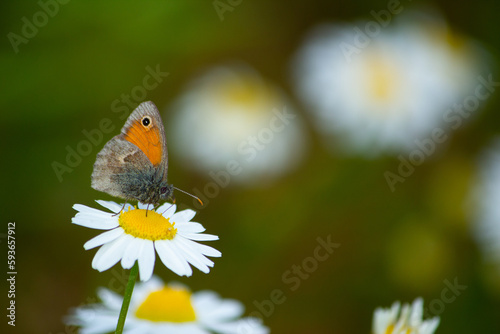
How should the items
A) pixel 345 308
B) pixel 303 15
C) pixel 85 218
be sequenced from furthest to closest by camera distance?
pixel 303 15 → pixel 345 308 → pixel 85 218

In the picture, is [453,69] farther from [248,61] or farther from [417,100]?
[248,61]

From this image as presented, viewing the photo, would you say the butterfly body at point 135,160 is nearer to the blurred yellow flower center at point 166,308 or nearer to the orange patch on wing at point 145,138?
the orange patch on wing at point 145,138

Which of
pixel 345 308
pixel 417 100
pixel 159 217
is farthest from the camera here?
pixel 417 100

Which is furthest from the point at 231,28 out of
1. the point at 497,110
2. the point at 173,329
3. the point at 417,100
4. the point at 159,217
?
the point at 159,217

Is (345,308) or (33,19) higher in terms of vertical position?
(33,19)

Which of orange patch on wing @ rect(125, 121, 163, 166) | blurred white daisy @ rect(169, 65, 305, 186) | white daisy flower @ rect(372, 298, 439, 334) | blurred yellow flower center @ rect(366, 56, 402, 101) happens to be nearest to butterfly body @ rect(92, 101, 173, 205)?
orange patch on wing @ rect(125, 121, 163, 166)

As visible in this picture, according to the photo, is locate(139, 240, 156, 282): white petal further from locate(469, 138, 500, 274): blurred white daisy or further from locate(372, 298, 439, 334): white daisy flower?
locate(469, 138, 500, 274): blurred white daisy

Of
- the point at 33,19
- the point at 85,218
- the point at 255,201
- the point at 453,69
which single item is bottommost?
the point at 85,218
